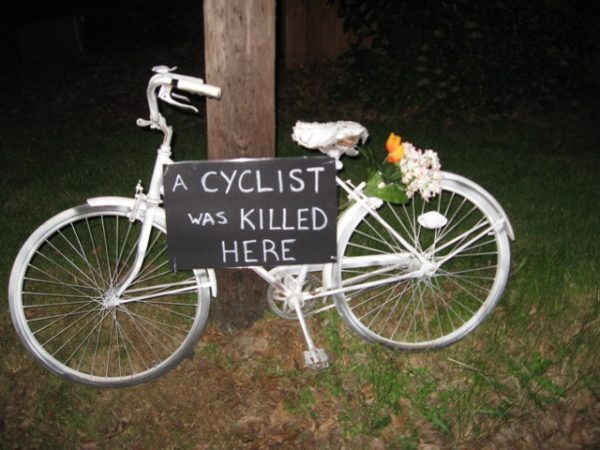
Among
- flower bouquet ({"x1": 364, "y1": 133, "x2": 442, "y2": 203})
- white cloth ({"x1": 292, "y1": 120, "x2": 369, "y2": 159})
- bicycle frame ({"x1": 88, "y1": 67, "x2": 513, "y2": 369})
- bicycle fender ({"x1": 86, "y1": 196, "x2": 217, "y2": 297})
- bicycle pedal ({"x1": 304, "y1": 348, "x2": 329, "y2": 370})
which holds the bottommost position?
bicycle pedal ({"x1": 304, "y1": 348, "x2": 329, "y2": 370})

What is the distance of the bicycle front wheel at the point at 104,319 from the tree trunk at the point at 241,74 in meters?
0.54

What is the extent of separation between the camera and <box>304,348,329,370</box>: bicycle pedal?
3080 mm

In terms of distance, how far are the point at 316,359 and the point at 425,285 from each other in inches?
31.5

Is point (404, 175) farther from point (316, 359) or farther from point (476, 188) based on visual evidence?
point (316, 359)

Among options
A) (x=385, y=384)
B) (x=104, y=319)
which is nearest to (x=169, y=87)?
(x=104, y=319)

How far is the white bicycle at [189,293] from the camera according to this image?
9.15 feet

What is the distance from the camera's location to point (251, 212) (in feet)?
9.11

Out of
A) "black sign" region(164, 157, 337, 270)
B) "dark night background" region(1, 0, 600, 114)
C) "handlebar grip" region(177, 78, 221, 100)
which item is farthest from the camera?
"dark night background" region(1, 0, 600, 114)

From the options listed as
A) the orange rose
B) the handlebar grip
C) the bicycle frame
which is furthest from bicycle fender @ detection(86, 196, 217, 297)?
the orange rose

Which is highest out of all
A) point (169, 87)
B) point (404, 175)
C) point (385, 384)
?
point (169, 87)

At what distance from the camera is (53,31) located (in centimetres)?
1053

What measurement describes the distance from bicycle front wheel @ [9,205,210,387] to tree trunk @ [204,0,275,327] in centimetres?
54

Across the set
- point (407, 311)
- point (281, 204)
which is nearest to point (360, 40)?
point (407, 311)

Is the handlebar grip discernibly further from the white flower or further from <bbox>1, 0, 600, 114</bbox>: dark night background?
<bbox>1, 0, 600, 114</bbox>: dark night background
